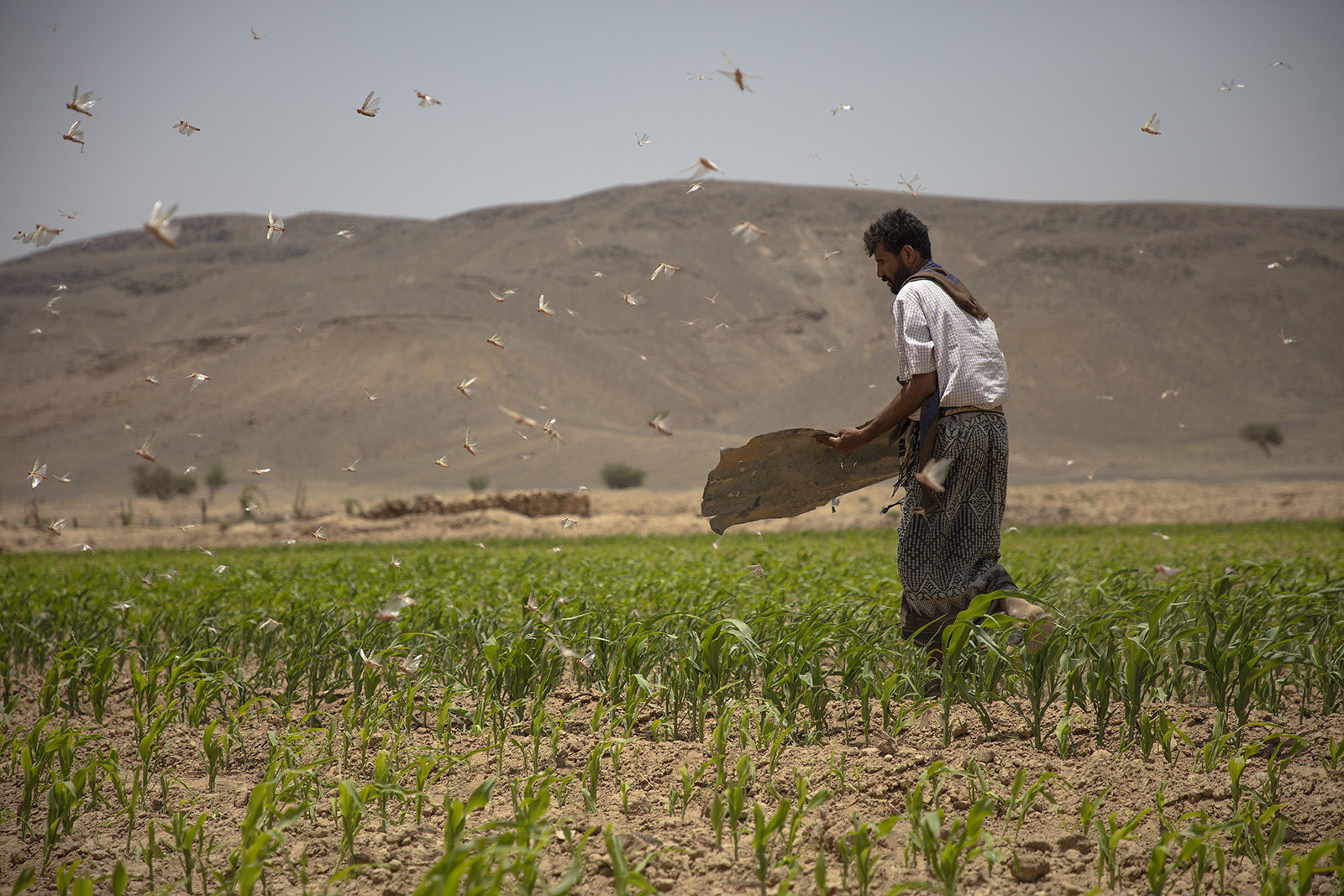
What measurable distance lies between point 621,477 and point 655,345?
27434mm

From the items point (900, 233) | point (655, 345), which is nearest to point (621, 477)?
point (655, 345)

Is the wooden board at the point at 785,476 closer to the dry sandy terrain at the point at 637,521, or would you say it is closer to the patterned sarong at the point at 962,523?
the patterned sarong at the point at 962,523

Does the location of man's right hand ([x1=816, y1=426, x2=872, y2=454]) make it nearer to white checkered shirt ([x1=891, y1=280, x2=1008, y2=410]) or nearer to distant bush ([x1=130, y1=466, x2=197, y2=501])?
white checkered shirt ([x1=891, y1=280, x2=1008, y2=410])

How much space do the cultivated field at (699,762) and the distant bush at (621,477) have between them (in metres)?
39.5

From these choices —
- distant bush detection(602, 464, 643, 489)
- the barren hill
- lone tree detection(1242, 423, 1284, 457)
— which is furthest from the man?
lone tree detection(1242, 423, 1284, 457)

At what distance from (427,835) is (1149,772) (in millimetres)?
2186

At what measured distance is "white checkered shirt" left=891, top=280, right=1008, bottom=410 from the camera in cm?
338

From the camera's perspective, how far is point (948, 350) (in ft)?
11.1

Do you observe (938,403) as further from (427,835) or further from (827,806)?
(427,835)

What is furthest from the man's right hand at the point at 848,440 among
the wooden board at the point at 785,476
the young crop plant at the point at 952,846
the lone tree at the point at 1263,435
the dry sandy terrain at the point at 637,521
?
the lone tree at the point at 1263,435

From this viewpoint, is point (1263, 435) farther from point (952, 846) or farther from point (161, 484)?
point (161, 484)

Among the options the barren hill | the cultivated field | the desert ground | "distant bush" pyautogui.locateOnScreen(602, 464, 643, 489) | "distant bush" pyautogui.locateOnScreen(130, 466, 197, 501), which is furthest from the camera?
the barren hill

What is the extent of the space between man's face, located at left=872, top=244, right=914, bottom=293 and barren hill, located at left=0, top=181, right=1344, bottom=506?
34.0 m

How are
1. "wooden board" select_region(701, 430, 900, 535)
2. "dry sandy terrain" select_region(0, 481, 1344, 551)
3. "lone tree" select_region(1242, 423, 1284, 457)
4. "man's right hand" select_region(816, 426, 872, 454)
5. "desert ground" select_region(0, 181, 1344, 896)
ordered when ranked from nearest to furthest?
"desert ground" select_region(0, 181, 1344, 896) → "man's right hand" select_region(816, 426, 872, 454) → "wooden board" select_region(701, 430, 900, 535) → "dry sandy terrain" select_region(0, 481, 1344, 551) → "lone tree" select_region(1242, 423, 1284, 457)
